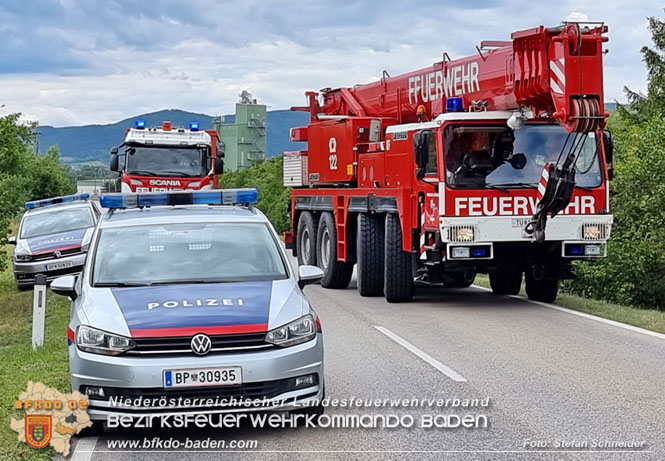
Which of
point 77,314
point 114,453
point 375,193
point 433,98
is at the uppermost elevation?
point 433,98

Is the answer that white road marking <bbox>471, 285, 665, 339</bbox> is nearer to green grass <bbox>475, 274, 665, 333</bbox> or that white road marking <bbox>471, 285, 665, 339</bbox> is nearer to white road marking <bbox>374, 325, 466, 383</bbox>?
green grass <bbox>475, 274, 665, 333</bbox>

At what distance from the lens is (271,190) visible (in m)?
51.9

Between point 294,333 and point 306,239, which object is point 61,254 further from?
point 294,333

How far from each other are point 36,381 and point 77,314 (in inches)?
83.3

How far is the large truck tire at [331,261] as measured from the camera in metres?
18.4

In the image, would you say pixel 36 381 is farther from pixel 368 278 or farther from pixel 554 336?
pixel 368 278

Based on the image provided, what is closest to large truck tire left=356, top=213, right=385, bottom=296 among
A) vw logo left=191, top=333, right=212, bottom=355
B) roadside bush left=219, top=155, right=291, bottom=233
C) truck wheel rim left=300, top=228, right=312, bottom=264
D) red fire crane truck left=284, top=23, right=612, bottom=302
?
red fire crane truck left=284, top=23, right=612, bottom=302

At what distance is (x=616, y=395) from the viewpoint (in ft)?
27.6

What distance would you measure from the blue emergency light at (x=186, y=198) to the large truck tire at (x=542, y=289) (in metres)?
7.49

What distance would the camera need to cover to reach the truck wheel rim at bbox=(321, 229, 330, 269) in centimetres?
1894

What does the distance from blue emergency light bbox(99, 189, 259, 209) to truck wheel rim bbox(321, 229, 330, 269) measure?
969cm

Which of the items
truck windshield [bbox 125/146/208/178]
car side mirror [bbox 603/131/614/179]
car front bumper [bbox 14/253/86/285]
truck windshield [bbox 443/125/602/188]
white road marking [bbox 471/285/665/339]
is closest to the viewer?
white road marking [bbox 471/285/665/339]

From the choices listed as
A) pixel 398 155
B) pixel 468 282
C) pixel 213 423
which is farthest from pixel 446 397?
pixel 468 282

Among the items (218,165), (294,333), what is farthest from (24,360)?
(218,165)
